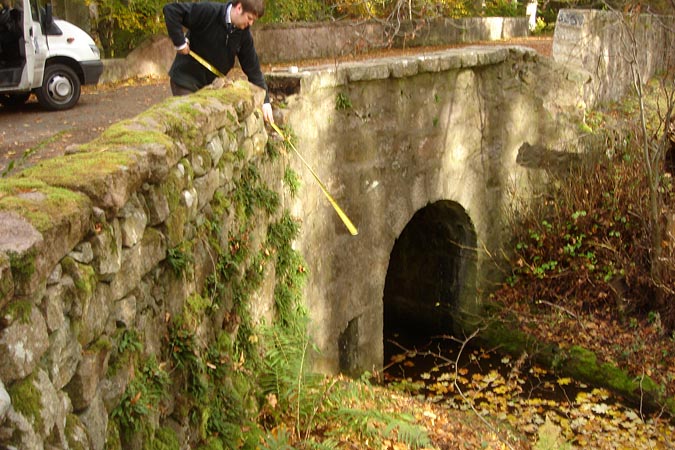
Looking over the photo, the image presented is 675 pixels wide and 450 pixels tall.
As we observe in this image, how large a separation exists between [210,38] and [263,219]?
5.10ft

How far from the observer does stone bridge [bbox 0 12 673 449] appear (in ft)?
7.67

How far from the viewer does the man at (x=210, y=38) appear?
5.91 meters

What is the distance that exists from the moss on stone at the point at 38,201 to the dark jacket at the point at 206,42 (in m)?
3.59

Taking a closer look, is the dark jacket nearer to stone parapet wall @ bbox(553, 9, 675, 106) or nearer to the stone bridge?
the stone bridge

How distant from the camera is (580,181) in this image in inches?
419

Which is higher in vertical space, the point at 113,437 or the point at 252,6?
the point at 252,6

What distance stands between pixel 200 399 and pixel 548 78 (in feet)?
27.1

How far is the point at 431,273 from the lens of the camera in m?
11.3

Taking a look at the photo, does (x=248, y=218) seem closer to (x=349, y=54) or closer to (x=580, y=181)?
Answer: (x=580, y=181)

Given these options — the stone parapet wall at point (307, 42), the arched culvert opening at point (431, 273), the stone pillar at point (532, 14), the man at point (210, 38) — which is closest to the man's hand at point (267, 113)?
the man at point (210, 38)

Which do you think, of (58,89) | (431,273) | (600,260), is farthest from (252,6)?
(600,260)

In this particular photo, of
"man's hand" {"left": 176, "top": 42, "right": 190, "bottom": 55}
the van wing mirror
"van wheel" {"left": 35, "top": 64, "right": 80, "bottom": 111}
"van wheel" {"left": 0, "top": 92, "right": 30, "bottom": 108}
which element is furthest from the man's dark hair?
"van wheel" {"left": 0, "top": 92, "right": 30, "bottom": 108}

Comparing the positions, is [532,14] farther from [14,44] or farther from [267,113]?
[267,113]

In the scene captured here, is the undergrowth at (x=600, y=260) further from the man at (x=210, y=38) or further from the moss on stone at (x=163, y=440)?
the moss on stone at (x=163, y=440)
